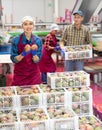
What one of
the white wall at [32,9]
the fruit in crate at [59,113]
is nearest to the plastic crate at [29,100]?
the fruit in crate at [59,113]

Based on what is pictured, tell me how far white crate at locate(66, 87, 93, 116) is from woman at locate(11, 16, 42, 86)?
2.46ft

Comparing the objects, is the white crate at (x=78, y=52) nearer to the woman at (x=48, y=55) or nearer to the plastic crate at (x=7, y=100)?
the woman at (x=48, y=55)

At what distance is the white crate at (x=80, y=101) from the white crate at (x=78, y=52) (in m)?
1.89

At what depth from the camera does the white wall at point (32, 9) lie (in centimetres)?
1251

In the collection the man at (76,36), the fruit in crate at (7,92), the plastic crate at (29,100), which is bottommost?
the plastic crate at (29,100)

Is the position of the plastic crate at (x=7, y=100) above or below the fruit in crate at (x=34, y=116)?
above

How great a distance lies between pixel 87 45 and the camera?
4648 millimetres

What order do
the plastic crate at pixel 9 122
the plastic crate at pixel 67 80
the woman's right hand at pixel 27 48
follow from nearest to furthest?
the plastic crate at pixel 9 122, the plastic crate at pixel 67 80, the woman's right hand at pixel 27 48

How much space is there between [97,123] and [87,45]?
8.13 feet

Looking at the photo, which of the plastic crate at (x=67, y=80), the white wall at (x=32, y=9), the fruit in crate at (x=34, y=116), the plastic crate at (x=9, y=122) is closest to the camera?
the plastic crate at (x=9, y=122)

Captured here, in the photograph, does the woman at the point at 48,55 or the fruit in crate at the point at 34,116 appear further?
the woman at the point at 48,55

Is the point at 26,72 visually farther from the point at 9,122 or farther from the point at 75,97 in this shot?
the point at 9,122

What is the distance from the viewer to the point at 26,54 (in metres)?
3.24

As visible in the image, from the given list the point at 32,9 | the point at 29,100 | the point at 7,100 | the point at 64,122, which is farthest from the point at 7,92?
the point at 32,9
